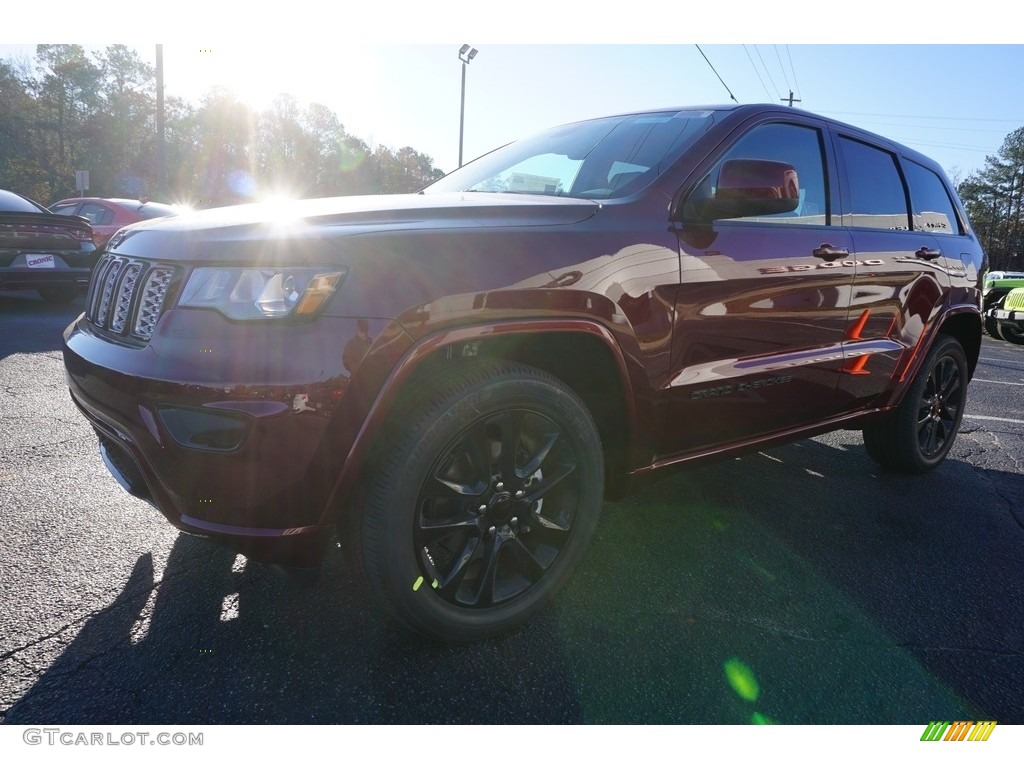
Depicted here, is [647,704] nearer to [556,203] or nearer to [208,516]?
[208,516]

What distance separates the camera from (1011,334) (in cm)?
1319

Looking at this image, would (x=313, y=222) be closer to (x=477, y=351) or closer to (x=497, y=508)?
(x=477, y=351)

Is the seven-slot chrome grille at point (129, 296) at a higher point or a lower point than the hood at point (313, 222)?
lower

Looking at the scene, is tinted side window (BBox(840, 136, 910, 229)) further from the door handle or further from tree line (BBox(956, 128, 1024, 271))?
tree line (BBox(956, 128, 1024, 271))

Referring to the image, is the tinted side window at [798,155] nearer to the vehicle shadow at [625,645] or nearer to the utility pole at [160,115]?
the vehicle shadow at [625,645]

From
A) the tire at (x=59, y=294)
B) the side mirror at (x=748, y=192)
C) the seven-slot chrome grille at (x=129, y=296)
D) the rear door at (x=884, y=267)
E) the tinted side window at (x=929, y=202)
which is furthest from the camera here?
the tire at (x=59, y=294)

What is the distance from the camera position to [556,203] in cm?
226

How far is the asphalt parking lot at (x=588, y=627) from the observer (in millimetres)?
1862

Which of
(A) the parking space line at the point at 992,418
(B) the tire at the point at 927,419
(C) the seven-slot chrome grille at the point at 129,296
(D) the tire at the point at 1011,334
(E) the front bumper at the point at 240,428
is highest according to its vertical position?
(C) the seven-slot chrome grille at the point at 129,296

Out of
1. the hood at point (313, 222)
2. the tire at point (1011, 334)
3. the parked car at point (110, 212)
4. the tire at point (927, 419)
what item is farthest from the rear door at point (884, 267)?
the tire at point (1011, 334)

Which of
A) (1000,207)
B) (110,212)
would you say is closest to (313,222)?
(110,212)

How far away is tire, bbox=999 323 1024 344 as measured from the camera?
12883mm

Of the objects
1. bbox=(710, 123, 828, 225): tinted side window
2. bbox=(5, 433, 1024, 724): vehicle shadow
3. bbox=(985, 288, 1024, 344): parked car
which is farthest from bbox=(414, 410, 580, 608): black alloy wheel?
bbox=(985, 288, 1024, 344): parked car

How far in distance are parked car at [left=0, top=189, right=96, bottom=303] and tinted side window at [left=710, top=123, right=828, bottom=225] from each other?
25.7 ft
